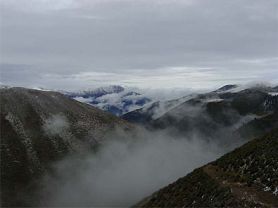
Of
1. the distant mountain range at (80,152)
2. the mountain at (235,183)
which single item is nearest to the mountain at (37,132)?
the distant mountain range at (80,152)

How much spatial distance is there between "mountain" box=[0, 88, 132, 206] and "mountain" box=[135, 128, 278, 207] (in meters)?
80.8

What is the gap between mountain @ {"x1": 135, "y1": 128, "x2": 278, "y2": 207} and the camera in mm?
42500

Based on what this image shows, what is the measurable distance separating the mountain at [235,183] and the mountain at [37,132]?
80763 millimetres

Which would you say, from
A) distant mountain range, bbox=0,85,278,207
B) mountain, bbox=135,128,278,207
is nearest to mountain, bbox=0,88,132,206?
distant mountain range, bbox=0,85,278,207

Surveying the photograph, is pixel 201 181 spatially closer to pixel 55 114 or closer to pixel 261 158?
pixel 261 158

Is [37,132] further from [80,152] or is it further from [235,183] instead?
[235,183]

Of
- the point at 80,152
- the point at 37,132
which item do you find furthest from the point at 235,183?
the point at 37,132

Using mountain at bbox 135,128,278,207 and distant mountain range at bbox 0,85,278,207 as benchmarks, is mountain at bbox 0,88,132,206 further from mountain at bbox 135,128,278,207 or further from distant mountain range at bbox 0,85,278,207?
mountain at bbox 135,128,278,207

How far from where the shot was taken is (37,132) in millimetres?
160375

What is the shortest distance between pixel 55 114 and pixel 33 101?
32.1 feet

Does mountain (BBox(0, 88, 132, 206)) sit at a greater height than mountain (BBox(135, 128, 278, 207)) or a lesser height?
lesser

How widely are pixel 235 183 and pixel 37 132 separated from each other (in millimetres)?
121005

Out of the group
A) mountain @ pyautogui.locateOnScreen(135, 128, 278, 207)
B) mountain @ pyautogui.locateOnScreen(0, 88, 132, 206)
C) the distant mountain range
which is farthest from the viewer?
mountain @ pyautogui.locateOnScreen(0, 88, 132, 206)

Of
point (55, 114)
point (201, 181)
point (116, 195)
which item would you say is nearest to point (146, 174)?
point (116, 195)
